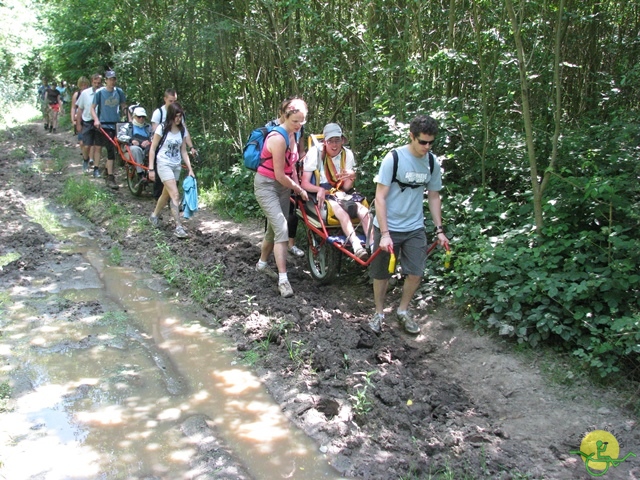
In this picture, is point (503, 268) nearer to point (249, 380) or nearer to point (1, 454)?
point (249, 380)

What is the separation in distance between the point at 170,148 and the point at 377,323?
4251mm

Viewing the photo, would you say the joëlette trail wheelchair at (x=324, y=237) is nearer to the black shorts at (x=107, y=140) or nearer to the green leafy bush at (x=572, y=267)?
the green leafy bush at (x=572, y=267)

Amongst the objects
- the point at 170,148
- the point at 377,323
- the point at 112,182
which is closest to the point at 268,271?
the point at 377,323

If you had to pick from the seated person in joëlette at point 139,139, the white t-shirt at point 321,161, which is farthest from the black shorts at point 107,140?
the white t-shirt at point 321,161

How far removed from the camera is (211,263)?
7113 mm

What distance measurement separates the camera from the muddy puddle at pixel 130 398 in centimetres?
357

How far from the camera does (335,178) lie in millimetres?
6371

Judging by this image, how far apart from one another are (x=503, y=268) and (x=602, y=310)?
35.6 inches

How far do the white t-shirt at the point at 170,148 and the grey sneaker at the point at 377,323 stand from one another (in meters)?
4.14

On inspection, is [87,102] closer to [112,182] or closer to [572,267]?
[112,182]

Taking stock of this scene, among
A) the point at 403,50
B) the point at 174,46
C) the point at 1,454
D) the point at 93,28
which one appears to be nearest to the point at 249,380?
the point at 1,454

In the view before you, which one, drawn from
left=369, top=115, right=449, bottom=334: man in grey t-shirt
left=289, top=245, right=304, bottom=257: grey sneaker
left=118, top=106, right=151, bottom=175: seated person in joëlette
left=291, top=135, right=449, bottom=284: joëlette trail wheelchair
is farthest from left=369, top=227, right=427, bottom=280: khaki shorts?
left=118, top=106, right=151, bottom=175: seated person in joëlette

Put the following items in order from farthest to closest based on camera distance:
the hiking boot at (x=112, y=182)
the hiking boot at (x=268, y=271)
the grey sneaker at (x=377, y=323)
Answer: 1. the hiking boot at (x=112, y=182)
2. the hiking boot at (x=268, y=271)
3. the grey sneaker at (x=377, y=323)

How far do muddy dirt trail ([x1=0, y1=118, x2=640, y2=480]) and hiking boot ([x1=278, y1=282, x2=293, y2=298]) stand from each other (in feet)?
0.25
